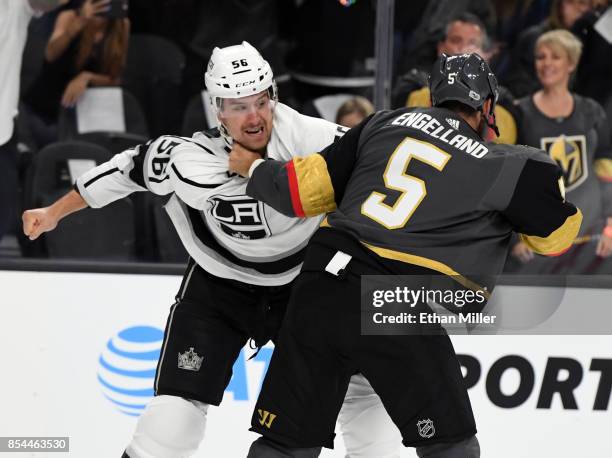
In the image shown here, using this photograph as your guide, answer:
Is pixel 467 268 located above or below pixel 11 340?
above

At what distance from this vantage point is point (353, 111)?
4.68 m

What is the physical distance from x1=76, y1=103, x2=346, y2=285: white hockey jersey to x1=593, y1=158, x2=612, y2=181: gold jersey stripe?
6.17ft

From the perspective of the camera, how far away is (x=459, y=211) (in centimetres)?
267

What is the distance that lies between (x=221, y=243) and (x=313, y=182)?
1.86 feet

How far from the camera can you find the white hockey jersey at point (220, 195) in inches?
121

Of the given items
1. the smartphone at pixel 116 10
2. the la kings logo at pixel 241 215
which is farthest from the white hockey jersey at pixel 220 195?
the smartphone at pixel 116 10

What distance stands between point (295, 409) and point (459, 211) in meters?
0.64

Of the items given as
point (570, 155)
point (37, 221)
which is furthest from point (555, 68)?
point (37, 221)

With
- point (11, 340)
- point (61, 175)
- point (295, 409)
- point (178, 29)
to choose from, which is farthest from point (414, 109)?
point (178, 29)

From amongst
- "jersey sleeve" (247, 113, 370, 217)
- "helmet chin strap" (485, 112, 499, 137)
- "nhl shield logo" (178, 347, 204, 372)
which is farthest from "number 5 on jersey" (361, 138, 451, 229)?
"nhl shield logo" (178, 347, 204, 372)

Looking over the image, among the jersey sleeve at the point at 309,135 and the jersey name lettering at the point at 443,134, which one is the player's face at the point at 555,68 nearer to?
the jersey sleeve at the point at 309,135

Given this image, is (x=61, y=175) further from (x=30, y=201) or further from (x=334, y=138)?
(x=334, y=138)

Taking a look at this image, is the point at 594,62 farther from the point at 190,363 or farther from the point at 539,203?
the point at 190,363

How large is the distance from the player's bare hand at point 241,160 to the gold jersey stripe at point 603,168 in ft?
7.08
